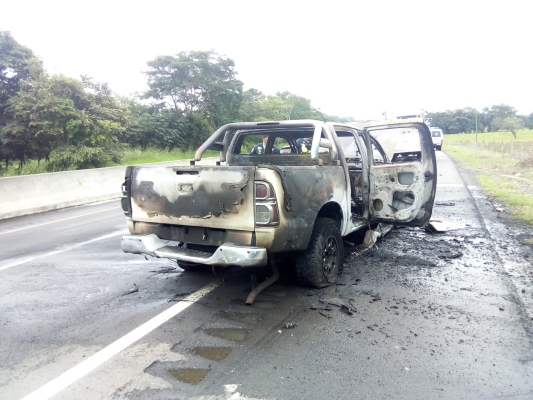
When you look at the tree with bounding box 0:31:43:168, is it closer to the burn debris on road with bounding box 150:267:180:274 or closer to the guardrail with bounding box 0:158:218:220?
the guardrail with bounding box 0:158:218:220

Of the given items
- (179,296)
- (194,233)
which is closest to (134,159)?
(179,296)

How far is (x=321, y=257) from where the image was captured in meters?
4.70

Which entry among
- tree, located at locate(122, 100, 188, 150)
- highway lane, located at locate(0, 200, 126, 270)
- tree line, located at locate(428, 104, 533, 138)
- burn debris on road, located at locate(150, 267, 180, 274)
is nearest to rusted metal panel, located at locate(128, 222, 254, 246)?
burn debris on road, located at locate(150, 267, 180, 274)

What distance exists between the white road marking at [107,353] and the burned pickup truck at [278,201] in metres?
0.47

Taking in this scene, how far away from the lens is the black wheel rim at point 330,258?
4871 mm

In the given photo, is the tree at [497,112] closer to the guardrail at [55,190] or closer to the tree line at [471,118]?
the tree line at [471,118]

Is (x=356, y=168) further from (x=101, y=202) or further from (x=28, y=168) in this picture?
(x=28, y=168)

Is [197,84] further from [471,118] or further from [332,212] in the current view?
[471,118]

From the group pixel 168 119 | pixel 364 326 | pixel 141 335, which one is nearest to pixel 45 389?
pixel 141 335

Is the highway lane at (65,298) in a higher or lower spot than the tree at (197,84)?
lower

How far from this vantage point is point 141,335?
3.76 m

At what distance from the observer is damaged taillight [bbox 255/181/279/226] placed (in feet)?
12.9

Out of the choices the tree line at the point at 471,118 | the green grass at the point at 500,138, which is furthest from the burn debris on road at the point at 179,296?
the tree line at the point at 471,118

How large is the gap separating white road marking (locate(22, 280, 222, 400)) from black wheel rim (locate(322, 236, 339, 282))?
Result: 134 cm
